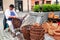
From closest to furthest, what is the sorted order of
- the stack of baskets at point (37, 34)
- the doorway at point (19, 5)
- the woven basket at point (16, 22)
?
the stack of baskets at point (37, 34) → the woven basket at point (16, 22) → the doorway at point (19, 5)

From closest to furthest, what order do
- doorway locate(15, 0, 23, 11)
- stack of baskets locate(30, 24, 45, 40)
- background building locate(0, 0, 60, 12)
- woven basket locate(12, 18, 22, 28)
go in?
stack of baskets locate(30, 24, 45, 40) → woven basket locate(12, 18, 22, 28) → background building locate(0, 0, 60, 12) → doorway locate(15, 0, 23, 11)

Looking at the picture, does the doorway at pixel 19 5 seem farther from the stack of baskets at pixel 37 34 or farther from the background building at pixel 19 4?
the stack of baskets at pixel 37 34

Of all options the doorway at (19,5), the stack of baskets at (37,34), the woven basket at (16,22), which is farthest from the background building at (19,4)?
the stack of baskets at (37,34)

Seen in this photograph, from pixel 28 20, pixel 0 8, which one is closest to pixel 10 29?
pixel 28 20

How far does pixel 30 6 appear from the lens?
1294 inches

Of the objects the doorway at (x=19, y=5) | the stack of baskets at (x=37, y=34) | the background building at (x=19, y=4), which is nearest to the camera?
the stack of baskets at (x=37, y=34)

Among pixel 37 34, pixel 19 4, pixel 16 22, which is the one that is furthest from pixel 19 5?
pixel 37 34

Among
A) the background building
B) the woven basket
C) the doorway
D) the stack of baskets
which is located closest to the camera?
the stack of baskets

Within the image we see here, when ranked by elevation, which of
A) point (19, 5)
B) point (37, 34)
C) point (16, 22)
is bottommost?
point (19, 5)

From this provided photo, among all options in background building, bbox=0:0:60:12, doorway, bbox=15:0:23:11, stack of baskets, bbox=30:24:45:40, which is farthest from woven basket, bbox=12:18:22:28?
doorway, bbox=15:0:23:11

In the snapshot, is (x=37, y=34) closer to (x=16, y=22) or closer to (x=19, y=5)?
(x=16, y=22)

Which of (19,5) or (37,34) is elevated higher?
(37,34)

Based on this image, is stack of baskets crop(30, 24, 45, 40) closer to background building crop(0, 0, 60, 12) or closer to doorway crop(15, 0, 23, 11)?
background building crop(0, 0, 60, 12)

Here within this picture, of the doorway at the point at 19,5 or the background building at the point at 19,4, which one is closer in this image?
the background building at the point at 19,4
